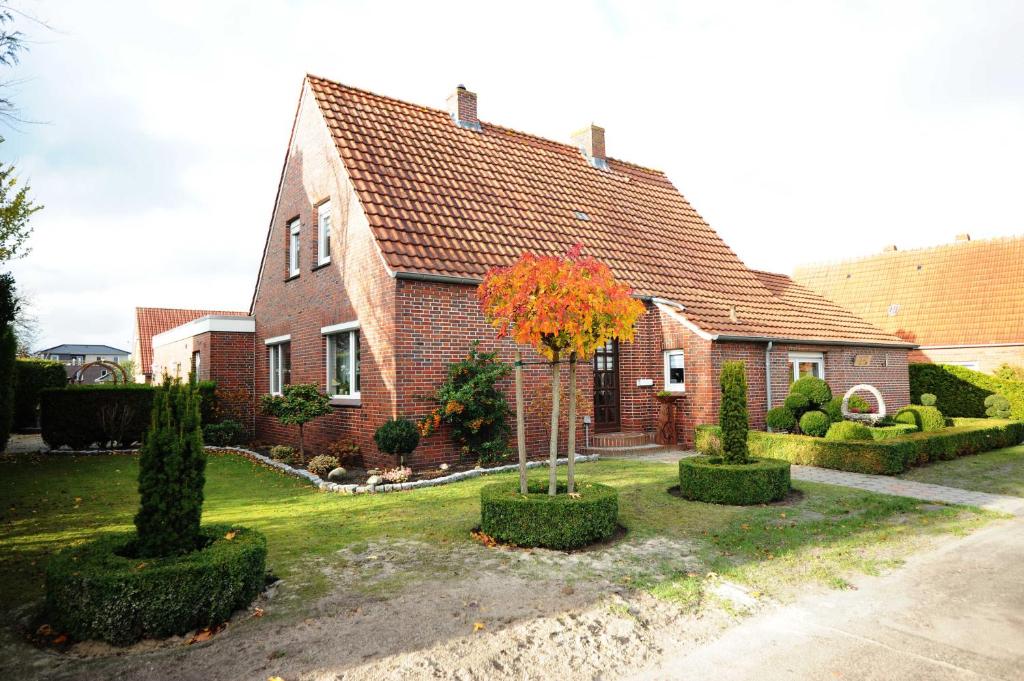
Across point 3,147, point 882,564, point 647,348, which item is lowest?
point 882,564

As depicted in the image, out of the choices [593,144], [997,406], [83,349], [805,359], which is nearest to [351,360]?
[593,144]

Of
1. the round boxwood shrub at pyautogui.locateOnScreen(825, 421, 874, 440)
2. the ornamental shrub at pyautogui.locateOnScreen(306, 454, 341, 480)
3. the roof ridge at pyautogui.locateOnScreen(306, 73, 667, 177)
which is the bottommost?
the ornamental shrub at pyautogui.locateOnScreen(306, 454, 341, 480)

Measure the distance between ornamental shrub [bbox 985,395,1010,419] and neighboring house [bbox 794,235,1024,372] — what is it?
6.13 m

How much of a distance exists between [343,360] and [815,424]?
32.4ft

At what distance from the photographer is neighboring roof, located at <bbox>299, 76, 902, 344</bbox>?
12602 millimetres

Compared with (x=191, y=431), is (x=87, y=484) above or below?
below

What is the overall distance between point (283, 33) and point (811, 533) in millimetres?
9047

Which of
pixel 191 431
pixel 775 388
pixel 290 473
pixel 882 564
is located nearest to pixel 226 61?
pixel 191 431

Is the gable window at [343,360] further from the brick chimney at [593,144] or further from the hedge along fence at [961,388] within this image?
the hedge along fence at [961,388]

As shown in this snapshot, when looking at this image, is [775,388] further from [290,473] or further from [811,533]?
[290,473]

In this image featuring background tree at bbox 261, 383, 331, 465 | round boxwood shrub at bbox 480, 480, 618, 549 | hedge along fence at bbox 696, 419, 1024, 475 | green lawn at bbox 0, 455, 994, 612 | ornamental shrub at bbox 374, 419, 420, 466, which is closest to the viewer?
green lawn at bbox 0, 455, 994, 612

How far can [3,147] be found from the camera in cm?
1350

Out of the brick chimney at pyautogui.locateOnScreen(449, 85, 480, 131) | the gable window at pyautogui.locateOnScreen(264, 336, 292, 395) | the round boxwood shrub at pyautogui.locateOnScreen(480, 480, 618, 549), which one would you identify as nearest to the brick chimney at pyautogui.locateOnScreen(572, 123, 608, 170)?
the brick chimney at pyautogui.locateOnScreen(449, 85, 480, 131)

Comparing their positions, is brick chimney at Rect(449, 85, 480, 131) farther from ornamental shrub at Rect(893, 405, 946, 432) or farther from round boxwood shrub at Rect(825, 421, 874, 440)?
ornamental shrub at Rect(893, 405, 946, 432)
